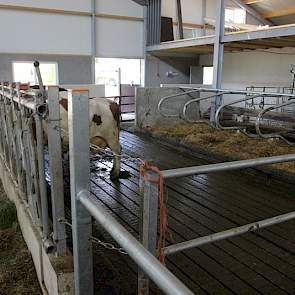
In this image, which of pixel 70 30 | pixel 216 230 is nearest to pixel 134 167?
pixel 216 230

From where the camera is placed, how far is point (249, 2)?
10.4 m

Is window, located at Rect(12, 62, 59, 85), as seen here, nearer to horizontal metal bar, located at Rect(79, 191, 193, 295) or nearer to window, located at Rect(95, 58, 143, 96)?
window, located at Rect(95, 58, 143, 96)

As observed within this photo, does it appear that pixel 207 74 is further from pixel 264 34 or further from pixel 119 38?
pixel 264 34

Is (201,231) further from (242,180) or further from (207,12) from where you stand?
(207,12)

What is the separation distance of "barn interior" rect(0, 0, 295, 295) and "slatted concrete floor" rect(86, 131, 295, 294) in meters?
0.01

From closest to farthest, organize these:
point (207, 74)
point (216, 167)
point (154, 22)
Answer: point (216, 167)
point (154, 22)
point (207, 74)

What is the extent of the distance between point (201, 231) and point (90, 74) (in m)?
8.68

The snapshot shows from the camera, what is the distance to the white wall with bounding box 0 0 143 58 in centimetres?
909

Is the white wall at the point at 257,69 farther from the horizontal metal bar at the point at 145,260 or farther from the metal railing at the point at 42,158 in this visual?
the horizontal metal bar at the point at 145,260

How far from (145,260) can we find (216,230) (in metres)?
1.86

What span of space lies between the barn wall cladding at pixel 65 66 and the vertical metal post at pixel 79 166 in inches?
348

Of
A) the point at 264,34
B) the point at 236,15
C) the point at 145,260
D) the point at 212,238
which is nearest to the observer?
the point at 145,260

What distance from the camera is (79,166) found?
1.30m

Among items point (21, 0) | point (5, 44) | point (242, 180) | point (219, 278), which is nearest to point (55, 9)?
point (21, 0)
